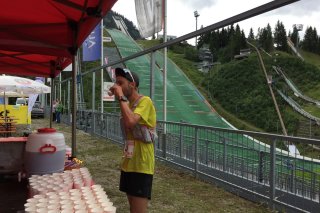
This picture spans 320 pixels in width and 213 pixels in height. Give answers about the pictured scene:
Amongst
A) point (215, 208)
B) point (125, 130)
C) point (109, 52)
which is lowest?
point (215, 208)

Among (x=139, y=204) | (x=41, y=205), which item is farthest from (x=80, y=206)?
(x=139, y=204)

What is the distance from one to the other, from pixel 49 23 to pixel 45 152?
1.84m

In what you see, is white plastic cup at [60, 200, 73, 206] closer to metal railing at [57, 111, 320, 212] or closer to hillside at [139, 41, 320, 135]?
metal railing at [57, 111, 320, 212]

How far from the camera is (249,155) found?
234 inches

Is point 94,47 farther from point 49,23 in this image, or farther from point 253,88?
point 253,88

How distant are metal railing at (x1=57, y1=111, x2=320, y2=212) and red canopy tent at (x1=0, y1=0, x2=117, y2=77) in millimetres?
2943

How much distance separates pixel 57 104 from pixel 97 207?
2409cm

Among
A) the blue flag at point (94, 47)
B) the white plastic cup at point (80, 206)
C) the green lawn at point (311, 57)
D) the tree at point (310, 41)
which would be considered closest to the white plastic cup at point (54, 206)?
the white plastic cup at point (80, 206)

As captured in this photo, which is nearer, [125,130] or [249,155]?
[125,130]

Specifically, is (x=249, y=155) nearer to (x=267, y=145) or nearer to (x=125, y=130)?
(x=267, y=145)

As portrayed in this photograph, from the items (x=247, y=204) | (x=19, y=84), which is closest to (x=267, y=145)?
(x=247, y=204)

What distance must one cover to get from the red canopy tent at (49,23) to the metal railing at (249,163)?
294 centimetres

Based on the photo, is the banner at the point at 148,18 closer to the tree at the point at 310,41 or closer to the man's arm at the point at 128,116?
the man's arm at the point at 128,116

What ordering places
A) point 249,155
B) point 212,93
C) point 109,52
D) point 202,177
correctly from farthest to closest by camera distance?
point 109,52, point 212,93, point 202,177, point 249,155
